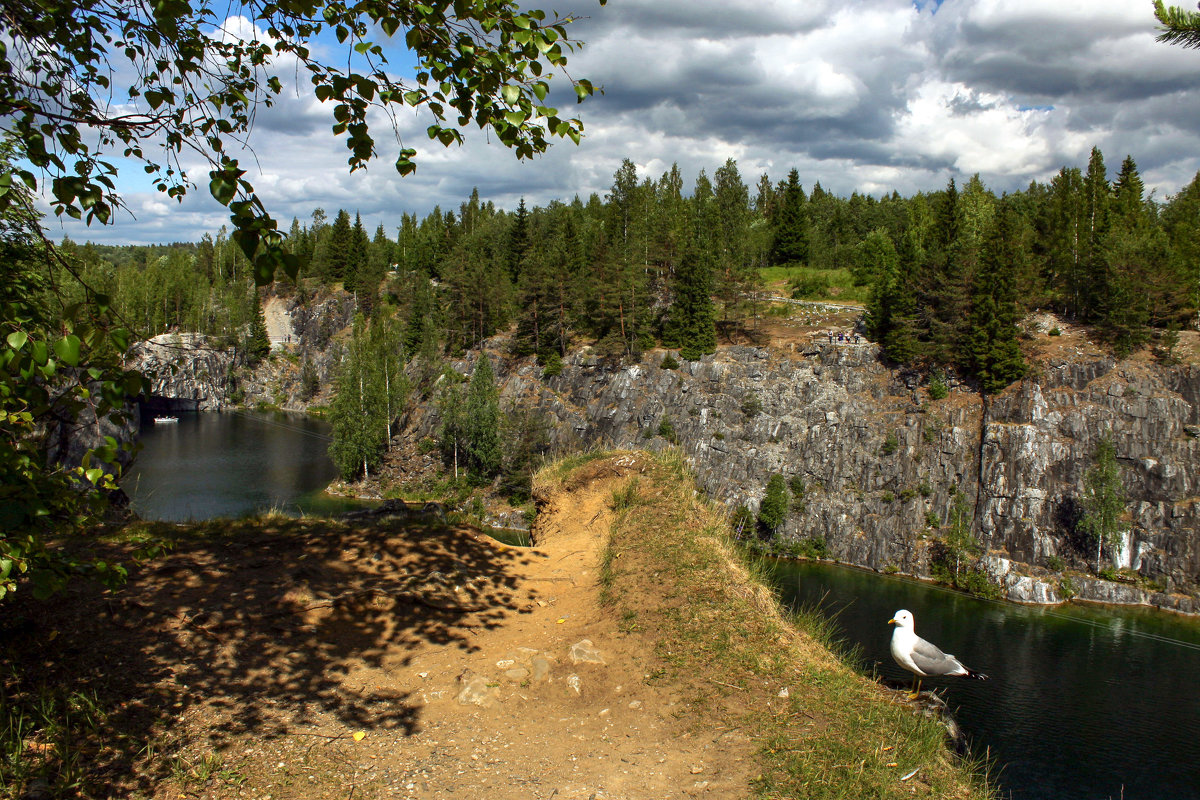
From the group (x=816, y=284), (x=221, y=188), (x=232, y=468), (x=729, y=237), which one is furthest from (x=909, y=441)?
(x=232, y=468)

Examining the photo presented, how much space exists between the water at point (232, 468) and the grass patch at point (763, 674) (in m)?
28.5

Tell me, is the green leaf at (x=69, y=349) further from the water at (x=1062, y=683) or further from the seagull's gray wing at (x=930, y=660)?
the water at (x=1062, y=683)

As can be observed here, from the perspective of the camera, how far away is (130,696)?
4762mm

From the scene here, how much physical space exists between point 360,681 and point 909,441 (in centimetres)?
4977

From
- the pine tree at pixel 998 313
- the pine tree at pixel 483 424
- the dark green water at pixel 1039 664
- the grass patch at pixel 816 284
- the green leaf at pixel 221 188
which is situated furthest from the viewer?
the grass patch at pixel 816 284

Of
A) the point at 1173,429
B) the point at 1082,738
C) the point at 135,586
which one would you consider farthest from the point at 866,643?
the point at 135,586

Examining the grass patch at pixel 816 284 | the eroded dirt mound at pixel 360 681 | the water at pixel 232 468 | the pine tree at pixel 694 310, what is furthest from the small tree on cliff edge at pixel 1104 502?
the water at pixel 232 468

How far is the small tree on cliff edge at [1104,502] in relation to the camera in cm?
4044

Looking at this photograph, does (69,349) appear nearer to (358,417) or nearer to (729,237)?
(358,417)

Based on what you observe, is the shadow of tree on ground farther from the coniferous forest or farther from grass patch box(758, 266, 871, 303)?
grass patch box(758, 266, 871, 303)

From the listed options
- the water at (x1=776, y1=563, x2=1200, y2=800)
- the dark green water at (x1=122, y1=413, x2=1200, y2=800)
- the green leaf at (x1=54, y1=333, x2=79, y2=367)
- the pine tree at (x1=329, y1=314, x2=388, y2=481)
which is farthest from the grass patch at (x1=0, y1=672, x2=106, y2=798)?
the pine tree at (x1=329, y1=314, x2=388, y2=481)

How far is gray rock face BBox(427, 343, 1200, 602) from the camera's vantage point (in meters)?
42.0

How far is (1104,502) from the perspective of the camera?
133 feet

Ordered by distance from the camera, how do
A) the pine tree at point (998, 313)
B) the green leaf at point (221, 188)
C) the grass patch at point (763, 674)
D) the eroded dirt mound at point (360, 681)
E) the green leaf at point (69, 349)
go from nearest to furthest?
the green leaf at point (69, 349) → the green leaf at point (221, 188) → the eroded dirt mound at point (360, 681) → the grass patch at point (763, 674) → the pine tree at point (998, 313)
